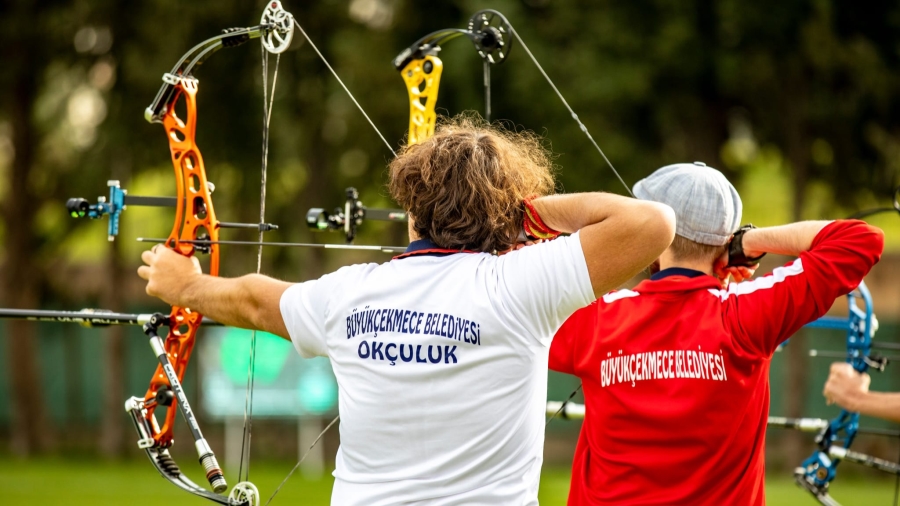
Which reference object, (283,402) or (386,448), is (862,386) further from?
(283,402)

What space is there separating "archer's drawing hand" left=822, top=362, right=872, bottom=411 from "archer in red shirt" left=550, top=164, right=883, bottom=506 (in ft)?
2.93

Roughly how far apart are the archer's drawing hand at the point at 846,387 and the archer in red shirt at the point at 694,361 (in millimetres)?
893

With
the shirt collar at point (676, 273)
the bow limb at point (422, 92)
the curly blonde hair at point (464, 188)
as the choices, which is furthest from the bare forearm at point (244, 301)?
the bow limb at point (422, 92)

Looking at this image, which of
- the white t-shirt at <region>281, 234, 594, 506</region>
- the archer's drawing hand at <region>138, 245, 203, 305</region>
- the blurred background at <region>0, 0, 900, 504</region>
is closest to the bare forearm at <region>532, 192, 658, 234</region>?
the white t-shirt at <region>281, 234, 594, 506</region>

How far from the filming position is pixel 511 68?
436 inches

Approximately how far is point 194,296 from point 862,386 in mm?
2007

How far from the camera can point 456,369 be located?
1.93 m

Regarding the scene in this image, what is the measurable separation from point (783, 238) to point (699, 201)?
0.83 feet

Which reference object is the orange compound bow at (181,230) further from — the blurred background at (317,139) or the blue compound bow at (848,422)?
the blurred background at (317,139)

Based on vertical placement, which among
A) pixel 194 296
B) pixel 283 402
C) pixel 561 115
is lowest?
pixel 283 402

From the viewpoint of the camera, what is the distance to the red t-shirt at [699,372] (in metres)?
2.28

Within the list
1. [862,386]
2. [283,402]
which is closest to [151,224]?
[283,402]

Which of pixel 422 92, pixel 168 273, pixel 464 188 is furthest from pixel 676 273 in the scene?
pixel 422 92

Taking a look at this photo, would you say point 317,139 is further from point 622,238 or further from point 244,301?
point 622,238
